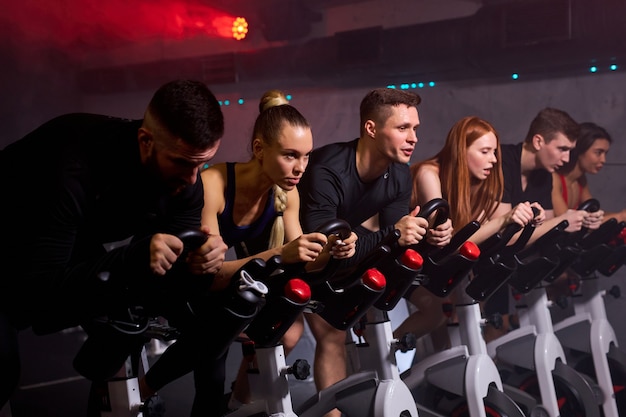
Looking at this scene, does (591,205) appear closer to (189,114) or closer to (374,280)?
(374,280)

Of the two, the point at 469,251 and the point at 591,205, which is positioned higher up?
the point at 591,205

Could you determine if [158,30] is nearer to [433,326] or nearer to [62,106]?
[62,106]

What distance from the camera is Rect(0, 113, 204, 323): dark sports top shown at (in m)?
1.82

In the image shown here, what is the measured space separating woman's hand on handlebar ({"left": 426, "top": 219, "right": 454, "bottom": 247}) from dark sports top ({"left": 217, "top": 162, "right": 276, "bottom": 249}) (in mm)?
566

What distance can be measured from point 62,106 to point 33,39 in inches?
10.6

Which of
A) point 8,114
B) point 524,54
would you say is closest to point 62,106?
point 8,114

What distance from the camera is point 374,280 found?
2.47 metres

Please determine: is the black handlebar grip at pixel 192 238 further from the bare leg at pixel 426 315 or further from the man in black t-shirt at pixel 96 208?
the bare leg at pixel 426 315

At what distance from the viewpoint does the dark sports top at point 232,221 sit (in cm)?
265

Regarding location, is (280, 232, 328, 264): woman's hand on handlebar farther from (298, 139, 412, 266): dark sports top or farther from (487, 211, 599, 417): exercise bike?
(487, 211, 599, 417): exercise bike

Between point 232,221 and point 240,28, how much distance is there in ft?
4.57

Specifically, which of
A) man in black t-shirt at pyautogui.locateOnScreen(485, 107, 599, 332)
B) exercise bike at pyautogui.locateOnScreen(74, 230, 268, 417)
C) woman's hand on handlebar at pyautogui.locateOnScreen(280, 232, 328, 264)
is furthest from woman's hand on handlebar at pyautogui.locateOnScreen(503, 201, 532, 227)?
exercise bike at pyautogui.locateOnScreen(74, 230, 268, 417)

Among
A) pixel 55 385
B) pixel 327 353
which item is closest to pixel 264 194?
pixel 327 353

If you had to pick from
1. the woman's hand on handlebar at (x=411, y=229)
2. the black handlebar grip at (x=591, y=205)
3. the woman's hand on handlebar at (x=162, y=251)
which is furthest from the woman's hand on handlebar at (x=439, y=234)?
the black handlebar grip at (x=591, y=205)
